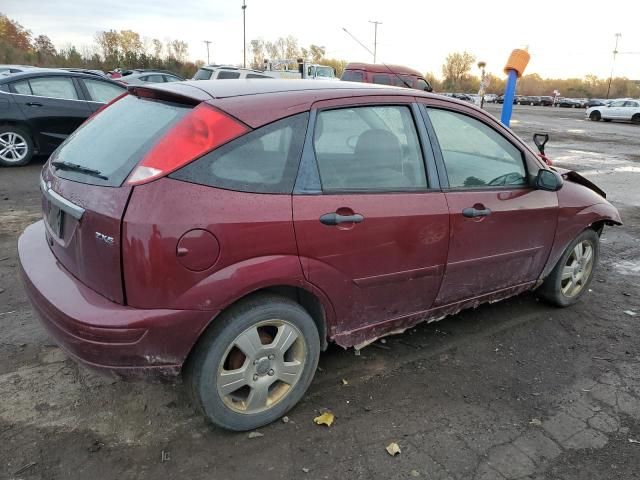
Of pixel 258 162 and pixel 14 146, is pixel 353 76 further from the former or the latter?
pixel 258 162

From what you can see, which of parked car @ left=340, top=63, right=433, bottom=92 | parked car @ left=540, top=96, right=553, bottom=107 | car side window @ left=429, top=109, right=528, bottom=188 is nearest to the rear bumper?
car side window @ left=429, top=109, right=528, bottom=188

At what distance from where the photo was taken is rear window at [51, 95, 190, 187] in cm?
236

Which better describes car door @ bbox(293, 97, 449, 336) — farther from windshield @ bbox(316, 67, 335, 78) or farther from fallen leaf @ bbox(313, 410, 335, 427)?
windshield @ bbox(316, 67, 335, 78)

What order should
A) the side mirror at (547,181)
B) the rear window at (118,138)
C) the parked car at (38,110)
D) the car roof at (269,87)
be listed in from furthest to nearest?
the parked car at (38,110), the side mirror at (547,181), the car roof at (269,87), the rear window at (118,138)

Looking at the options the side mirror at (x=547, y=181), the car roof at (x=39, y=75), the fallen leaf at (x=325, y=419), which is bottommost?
the fallen leaf at (x=325, y=419)

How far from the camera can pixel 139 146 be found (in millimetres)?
2381

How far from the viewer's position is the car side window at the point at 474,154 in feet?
10.3

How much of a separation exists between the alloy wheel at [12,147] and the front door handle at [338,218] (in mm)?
8033

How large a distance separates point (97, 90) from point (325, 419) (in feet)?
28.1

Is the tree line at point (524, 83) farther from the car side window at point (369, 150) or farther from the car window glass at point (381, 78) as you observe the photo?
the car side window at point (369, 150)

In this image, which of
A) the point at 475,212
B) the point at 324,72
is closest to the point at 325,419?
the point at 475,212

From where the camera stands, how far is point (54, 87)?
→ 8906mm

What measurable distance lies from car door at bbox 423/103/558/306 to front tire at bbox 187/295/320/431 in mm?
1034

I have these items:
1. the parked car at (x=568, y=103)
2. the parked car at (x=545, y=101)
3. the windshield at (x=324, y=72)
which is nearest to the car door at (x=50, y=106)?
the windshield at (x=324, y=72)
